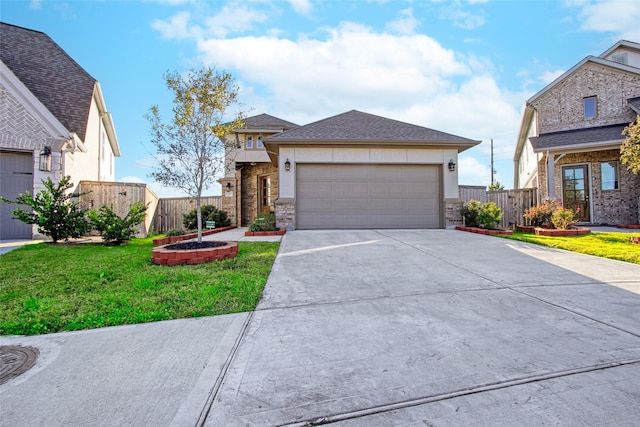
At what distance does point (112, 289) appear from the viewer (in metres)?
3.78

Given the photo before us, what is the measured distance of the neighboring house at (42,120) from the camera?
320 inches

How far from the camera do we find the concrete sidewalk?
157cm

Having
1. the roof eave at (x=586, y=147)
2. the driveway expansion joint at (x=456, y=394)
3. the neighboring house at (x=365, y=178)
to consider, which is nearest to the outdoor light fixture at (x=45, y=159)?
the neighboring house at (x=365, y=178)

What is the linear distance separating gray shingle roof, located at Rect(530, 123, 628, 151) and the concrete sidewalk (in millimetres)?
10730

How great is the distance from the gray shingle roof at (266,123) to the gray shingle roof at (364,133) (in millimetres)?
3927

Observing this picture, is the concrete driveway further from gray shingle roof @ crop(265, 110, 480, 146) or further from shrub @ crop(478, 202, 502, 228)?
Result: gray shingle roof @ crop(265, 110, 480, 146)

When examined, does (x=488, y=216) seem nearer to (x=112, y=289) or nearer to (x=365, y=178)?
(x=365, y=178)

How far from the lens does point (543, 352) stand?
2162 millimetres

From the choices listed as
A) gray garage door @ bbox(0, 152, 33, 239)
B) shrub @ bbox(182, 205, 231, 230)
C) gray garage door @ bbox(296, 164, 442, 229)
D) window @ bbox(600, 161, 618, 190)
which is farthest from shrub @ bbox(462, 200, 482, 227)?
gray garage door @ bbox(0, 152, 33, 239)

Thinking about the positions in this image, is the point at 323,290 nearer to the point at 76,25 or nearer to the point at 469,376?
the point at 469,376

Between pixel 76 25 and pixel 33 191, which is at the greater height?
pixel 76 25

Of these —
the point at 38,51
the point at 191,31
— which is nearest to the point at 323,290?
the point at 191,31

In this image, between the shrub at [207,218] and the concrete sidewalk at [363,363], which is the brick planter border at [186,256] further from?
the shrub at [207,218]

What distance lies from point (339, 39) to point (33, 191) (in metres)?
9.79
